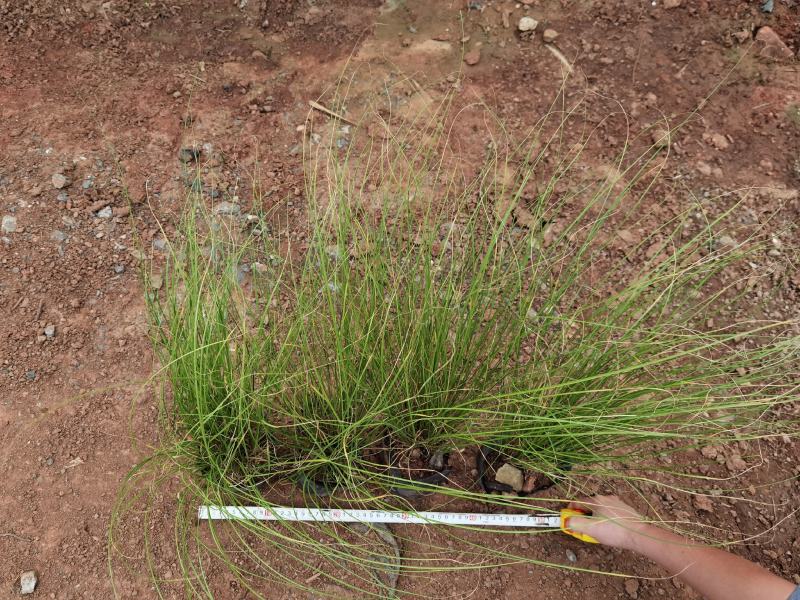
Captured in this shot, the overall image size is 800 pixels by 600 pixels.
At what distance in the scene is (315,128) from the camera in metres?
2.41

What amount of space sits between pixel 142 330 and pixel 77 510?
0.60m

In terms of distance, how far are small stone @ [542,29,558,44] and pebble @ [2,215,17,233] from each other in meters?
2.32

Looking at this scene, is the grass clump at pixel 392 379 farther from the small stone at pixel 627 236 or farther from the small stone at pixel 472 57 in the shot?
the small stone at pixel 472 57

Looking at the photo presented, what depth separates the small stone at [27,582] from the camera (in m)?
1.50

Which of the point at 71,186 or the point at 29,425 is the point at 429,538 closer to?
the point at 29,425

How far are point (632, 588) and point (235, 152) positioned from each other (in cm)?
211

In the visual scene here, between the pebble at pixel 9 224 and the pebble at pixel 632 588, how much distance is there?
2.37m

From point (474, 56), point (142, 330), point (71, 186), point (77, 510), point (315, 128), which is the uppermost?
point (474, 56)

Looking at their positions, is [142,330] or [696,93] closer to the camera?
[142,330]

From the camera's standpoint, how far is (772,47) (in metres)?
2.37

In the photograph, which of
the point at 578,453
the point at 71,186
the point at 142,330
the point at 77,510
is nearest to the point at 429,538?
the point at 578,453

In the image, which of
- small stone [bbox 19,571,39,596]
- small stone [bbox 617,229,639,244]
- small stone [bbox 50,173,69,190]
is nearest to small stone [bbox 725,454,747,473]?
small stone [bbox 617,229,639,244]

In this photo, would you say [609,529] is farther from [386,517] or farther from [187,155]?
[187,155]

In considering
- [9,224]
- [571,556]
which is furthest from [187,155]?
[571,556]
